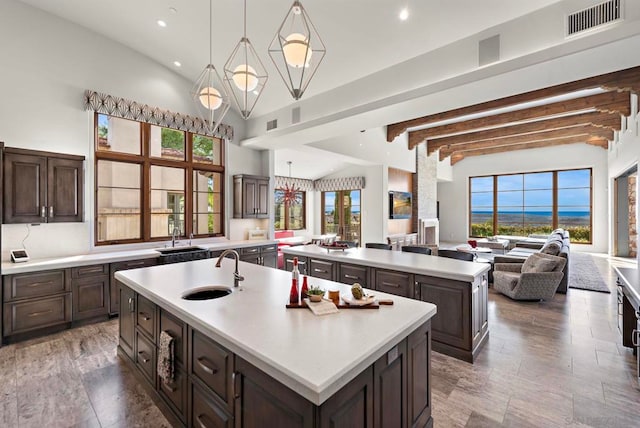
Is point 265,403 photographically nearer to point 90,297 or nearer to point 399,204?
point 90,297

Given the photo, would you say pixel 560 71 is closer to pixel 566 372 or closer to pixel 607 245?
pixel 566 372

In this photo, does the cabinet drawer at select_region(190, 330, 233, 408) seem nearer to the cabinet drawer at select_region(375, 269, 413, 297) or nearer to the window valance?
the cabinet drawer at select_region(375, 269, 413, 297)

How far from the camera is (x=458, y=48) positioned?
3.29 metres

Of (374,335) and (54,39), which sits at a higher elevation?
(54,39)

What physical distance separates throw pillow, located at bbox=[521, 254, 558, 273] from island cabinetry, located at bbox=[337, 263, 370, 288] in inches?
121

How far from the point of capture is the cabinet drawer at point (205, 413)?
4.88 ft

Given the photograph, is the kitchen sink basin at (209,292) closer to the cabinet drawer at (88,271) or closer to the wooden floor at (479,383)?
the wooden floor at (479,383)

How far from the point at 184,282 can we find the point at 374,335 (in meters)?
1.70

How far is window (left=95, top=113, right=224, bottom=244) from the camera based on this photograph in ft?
15.1

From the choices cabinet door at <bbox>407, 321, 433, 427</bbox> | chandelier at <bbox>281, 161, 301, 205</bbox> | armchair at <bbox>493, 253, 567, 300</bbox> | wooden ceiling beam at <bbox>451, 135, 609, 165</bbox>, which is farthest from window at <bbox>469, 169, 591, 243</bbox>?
cabinet door at <bbox>407, 321, 433, 427</bbox>

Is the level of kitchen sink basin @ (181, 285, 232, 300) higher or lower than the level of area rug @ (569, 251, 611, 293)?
higher

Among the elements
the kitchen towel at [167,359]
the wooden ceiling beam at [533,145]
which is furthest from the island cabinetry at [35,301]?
the wooden ceiling beam at [533,145]

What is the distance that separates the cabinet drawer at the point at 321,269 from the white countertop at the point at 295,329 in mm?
1556

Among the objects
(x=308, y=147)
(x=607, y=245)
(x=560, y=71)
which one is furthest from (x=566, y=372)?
(x=607, y=245)
